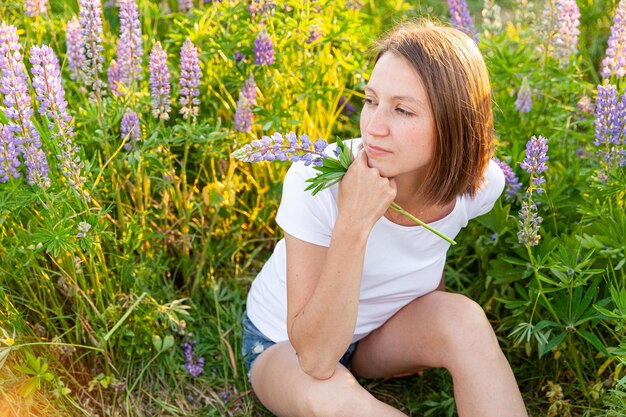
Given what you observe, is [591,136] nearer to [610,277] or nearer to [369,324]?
[610,277]

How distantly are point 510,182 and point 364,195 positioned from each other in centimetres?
74

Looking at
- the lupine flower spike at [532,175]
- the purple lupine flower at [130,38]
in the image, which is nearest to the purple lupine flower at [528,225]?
the lupine flower spike at [532,175]

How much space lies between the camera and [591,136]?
8.50 feet

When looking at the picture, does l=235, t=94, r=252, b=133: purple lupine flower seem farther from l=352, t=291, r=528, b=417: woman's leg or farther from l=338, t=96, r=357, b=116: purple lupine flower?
l=338, t=96, r=357, b=116: purple lupine flower

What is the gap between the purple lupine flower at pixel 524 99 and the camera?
2.51 metres

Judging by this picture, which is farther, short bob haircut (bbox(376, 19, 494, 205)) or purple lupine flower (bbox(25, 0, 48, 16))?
purple lupine flower (bbox(25, 0, 48, 16))

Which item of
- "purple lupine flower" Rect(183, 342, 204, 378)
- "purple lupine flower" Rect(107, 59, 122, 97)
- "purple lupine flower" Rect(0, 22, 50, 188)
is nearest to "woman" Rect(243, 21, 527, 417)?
"purple lupine flower" Rect(183, 342, 204, 378)

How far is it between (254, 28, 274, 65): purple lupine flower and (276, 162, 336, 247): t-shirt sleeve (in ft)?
2.11

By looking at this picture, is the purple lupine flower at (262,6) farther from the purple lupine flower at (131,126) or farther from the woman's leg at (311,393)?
the woman's leg at (311,393)

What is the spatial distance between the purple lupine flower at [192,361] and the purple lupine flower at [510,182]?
1.07 m

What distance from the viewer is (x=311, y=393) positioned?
2016 mm

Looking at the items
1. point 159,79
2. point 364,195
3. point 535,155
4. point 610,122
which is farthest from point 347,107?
point 364,195

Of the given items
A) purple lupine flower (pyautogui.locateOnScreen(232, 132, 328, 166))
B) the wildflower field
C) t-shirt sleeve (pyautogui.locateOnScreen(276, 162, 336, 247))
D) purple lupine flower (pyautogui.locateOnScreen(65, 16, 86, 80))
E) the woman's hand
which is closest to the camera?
purple lupine flower (pyautogui.locateOnScreen(232, 132, 328, 166))

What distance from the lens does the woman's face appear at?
186 centimetres
